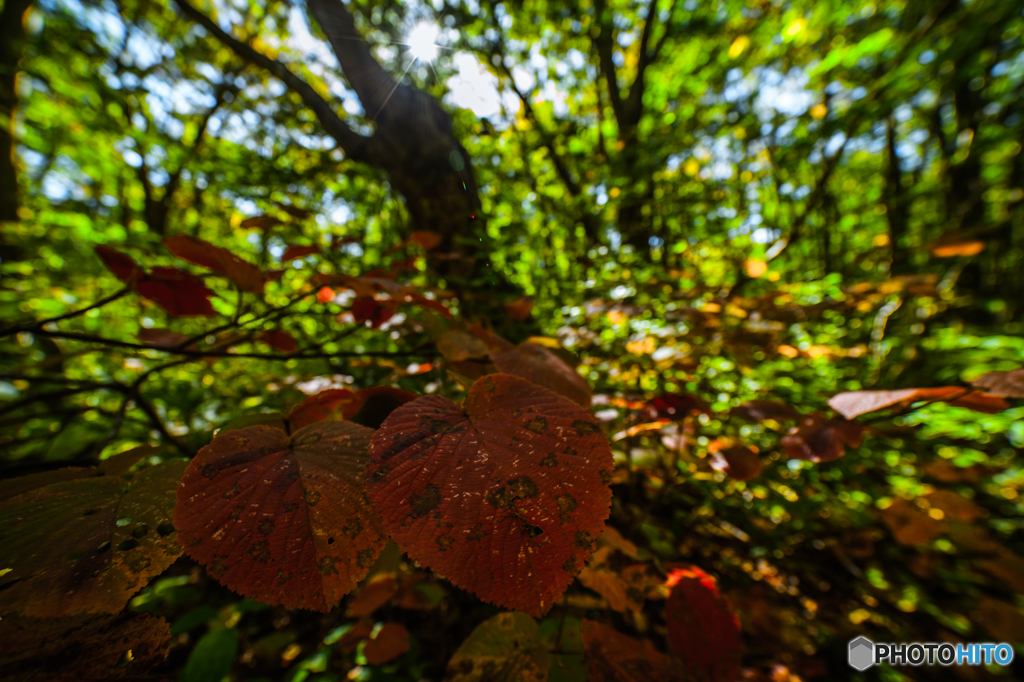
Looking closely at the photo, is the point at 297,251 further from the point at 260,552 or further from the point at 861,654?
the point at 861,654

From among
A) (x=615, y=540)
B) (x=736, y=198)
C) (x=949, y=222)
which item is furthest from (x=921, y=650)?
(x=949, y=222)

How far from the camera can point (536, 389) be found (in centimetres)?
40

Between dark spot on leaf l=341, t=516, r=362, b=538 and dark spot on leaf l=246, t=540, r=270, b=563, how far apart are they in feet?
0.18

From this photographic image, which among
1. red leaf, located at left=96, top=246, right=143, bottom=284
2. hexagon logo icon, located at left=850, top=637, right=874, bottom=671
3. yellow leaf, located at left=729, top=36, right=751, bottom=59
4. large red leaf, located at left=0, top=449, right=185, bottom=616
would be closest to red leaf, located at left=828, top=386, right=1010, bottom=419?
large red leaf, located at left=0, top=449, right=185, bottom=616

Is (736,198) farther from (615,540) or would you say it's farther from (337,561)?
(337,561)

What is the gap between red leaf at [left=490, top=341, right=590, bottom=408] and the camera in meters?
0.55

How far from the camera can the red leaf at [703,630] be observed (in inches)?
27.6

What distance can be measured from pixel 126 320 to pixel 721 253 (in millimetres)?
3299

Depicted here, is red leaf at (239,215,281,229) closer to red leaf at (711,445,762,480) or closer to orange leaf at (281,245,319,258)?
orange leaf at (281,245,319,258)

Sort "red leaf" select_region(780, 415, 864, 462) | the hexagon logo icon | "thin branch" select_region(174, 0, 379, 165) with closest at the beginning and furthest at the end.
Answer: "red leaf" select_region(780, 415, 864, 462) → the hexagon logo icon → "thin branch" select_region(174, 0, 379, 165)

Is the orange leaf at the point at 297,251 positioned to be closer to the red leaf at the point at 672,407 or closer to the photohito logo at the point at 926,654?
the red leaf at the point at 672,407

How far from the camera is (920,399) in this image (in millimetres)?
616

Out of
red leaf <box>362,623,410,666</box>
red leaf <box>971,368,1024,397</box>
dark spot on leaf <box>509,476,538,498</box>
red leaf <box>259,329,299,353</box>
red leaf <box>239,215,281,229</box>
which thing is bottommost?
red leaf <box>362,623,410,666</box>

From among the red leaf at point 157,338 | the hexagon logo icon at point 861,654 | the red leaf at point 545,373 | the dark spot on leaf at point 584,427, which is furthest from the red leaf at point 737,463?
the hexagon logo icon at point 861,654
